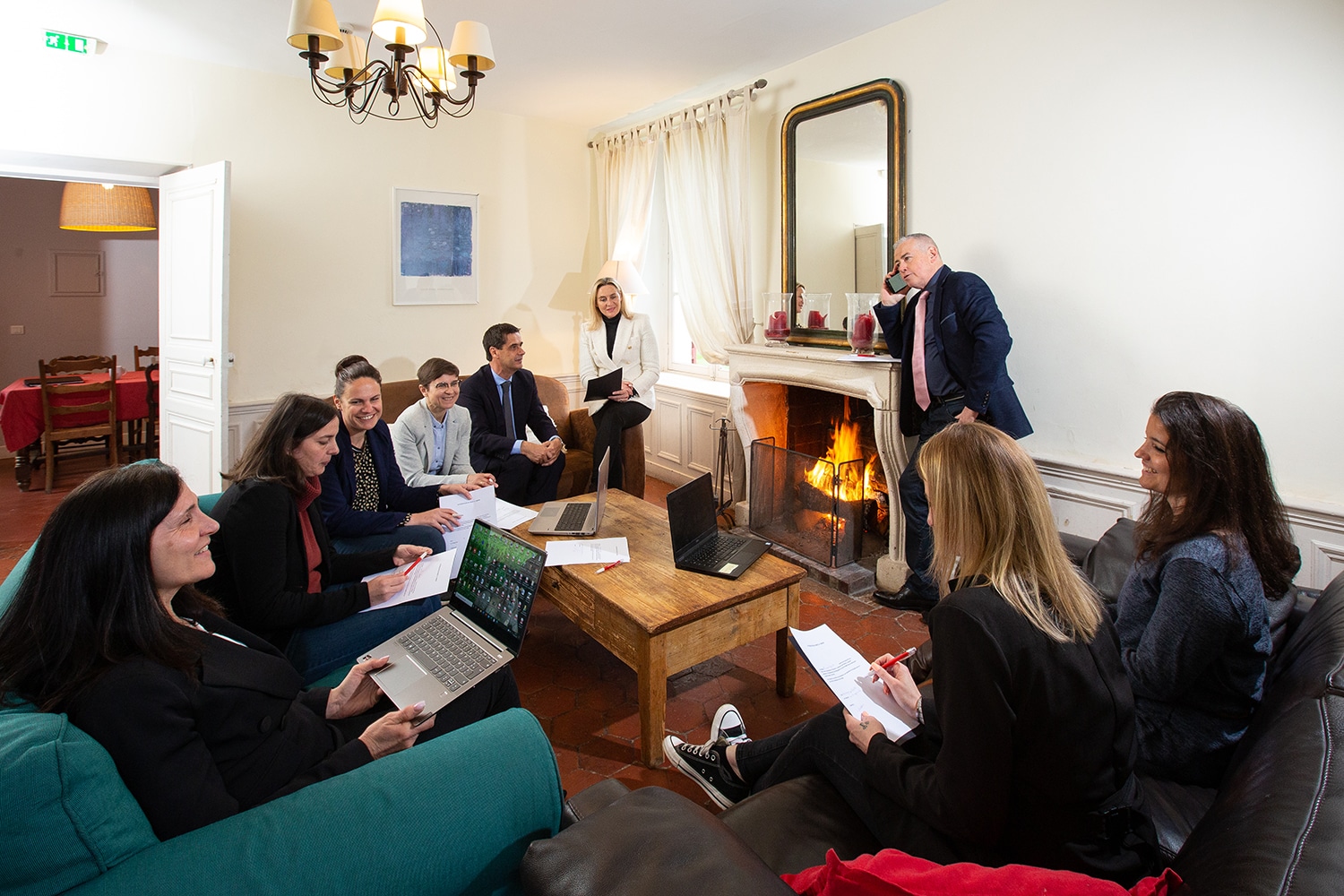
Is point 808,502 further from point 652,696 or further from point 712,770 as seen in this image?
point 712,770

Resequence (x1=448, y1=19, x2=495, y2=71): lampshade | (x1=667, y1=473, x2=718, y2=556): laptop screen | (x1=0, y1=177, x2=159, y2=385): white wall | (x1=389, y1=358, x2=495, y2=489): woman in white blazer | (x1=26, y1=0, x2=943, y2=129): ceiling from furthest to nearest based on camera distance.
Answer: (x1=0, y1=177, x2=159, y2=385): white wall, (x1=26, y1=0, x2=943, y2=129): ceiling, (x1=389, y1=358, x2=495, y2=489): woman in white blazer, (x1=448, y1=19, x2=495, y2=71): lampshade, (x1=667, y1=473, x2=718, y2=556): laptop screen

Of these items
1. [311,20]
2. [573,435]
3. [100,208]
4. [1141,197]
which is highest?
[100,208]

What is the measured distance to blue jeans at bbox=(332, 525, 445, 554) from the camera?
2.74m

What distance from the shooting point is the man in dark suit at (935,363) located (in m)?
3.20

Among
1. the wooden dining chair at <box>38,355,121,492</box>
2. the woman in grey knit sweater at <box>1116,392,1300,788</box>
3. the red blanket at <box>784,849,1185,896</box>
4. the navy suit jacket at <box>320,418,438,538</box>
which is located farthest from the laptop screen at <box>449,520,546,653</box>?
the wooden dining chair at <box>38,355,121,492</box>

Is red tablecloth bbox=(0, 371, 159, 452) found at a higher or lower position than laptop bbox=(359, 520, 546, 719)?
higher

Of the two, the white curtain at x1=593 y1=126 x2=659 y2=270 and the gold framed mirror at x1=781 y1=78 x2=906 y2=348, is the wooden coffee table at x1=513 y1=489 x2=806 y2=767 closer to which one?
the gold framed mirror at x1=781 y1=78 x2=906 y2=348

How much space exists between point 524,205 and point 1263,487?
204 inches

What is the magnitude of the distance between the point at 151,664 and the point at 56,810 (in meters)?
0.27

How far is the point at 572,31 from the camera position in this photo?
12.8 feet

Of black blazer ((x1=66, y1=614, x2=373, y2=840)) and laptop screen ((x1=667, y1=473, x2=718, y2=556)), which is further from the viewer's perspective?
laptop screen ((x1=667, y1=473, x2=718, y2=556))

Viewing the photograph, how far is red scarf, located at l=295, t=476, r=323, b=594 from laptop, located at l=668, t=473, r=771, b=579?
103cm

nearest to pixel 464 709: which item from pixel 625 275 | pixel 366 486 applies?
pixel 366 486

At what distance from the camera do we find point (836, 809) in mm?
1502
